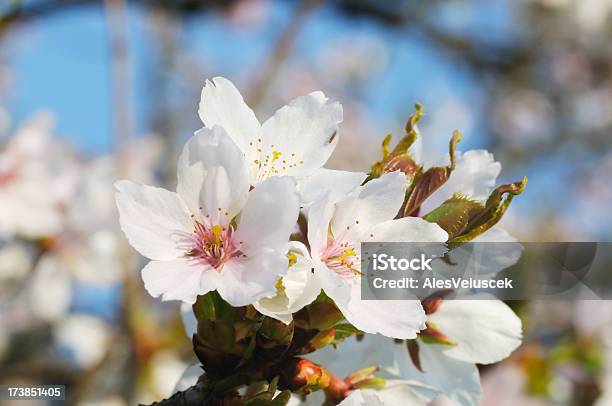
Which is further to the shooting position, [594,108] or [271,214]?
[594,108]

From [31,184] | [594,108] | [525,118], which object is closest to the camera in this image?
[31,184]

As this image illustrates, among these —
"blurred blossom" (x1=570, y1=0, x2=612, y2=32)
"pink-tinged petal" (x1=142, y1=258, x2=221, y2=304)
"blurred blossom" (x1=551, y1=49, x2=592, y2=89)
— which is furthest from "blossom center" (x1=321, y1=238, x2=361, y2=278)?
"blurred blossom" (x1=551, y1=49, x2=592, y2=89)

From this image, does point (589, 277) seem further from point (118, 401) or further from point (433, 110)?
point (433, 110)

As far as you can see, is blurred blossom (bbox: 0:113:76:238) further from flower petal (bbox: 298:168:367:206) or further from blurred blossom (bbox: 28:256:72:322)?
flower petal (bbox: 298:168:367:206)

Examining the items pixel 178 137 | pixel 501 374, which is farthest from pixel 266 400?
pixel 178 137

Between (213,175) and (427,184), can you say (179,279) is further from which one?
(427,184)

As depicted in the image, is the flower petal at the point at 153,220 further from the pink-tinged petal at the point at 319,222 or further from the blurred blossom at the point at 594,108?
the blurred blossom at the point at 594,108

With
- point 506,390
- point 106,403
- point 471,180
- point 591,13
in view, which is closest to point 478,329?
point 471,180
